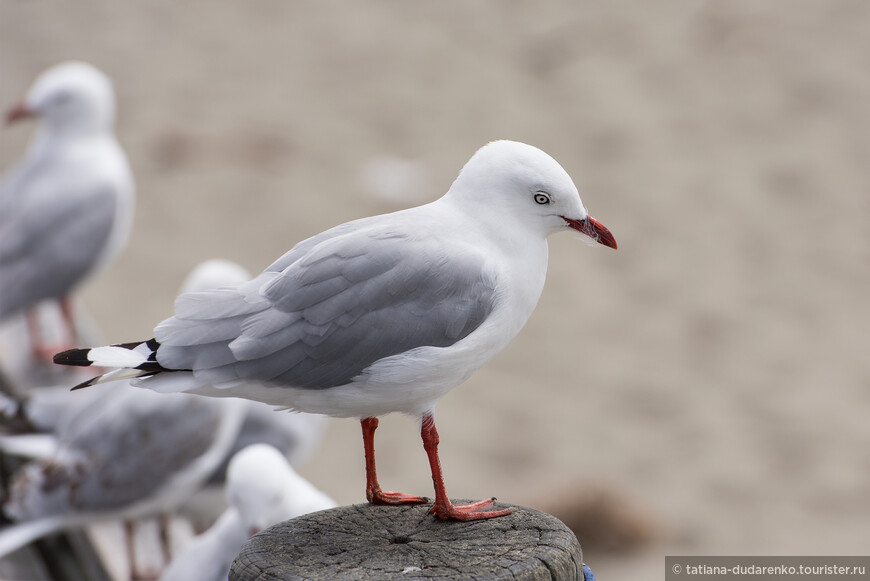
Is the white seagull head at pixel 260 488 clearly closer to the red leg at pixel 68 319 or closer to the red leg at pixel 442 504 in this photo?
the red leg at pixel 442 504

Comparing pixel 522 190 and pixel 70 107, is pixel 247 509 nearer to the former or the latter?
pixel 522 190

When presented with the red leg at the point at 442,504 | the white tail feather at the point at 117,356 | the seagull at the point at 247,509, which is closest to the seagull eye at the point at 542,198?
the red leg at the point at 442,504

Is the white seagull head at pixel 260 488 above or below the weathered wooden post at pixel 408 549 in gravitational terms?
above

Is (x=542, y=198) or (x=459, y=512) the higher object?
(x=542, y=198)

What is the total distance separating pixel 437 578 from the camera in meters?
2.26

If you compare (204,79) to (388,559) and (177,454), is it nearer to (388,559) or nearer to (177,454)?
(177,454)

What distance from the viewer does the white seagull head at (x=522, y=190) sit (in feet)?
8.73

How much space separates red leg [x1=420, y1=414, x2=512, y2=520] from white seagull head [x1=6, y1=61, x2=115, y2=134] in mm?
4424

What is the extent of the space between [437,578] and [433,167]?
349 inches

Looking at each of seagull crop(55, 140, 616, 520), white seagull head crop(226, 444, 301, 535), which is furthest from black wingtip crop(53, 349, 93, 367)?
white seagull head crop(226, 444, 301, 535)

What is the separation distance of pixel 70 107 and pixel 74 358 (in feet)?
14.7

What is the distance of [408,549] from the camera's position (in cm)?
248

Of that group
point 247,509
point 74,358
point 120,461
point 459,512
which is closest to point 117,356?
point 74,358

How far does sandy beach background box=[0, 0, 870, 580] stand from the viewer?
7074mm
